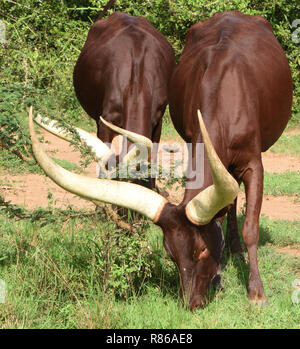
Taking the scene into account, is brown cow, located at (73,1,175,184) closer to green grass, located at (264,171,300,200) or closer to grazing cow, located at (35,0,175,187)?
grazing cow, located at (35,0,175,187)

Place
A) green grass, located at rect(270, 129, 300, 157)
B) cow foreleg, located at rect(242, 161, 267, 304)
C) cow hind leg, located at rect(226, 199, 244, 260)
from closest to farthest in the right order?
cow foreleg, located at rect(242, 161, 267, 304) → cow hind leg, located at rect(226, 199, 244, 260) → green grass, located at rect(270, 129, 300, 157)

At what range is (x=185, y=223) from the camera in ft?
14.0

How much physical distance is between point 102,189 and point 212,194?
68 centimetres

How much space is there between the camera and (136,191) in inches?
166

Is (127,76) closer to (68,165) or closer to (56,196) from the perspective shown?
(56,196)

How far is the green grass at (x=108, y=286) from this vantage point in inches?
165

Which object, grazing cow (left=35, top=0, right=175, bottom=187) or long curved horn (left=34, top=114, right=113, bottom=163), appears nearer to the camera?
long curved horn (left=34, top=114, right=113, bottom=163)

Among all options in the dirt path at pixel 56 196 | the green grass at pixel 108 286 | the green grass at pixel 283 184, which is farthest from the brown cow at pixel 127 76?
the green grass at pixel 283 184

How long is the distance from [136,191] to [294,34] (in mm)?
8138

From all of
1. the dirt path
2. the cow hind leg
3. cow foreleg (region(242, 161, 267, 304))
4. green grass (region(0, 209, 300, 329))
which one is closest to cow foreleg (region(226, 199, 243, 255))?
the cow hind leg

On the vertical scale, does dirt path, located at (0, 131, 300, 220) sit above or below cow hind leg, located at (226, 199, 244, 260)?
below

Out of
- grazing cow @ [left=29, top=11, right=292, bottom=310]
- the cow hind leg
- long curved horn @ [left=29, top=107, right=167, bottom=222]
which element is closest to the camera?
long curved horn @ [left=29, top=107, right=167, bottom=222]

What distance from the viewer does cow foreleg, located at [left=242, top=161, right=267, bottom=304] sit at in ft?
15.7

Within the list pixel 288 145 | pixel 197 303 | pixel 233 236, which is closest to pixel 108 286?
pixel 197 303
